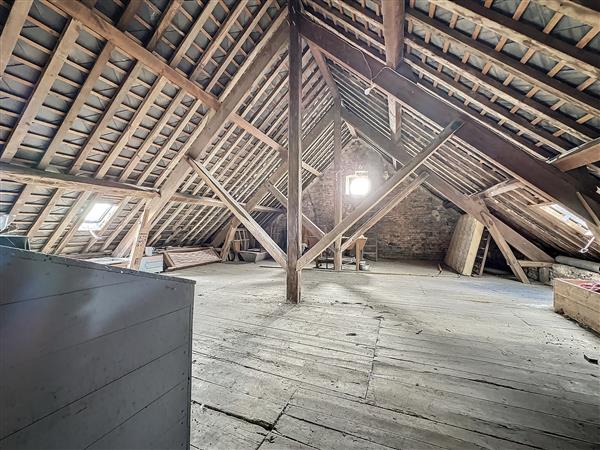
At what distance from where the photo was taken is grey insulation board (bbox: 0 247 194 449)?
638 mm

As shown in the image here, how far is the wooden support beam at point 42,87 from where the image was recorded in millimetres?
2693

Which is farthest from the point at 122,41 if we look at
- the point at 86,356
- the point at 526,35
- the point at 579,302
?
the point at 579,302

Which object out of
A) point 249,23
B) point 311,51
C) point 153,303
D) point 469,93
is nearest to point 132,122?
point 249,23

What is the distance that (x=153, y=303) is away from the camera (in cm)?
108

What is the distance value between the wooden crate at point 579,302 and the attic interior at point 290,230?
0.04 meters

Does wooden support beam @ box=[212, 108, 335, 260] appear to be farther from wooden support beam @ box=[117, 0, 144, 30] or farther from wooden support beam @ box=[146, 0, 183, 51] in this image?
wooden support beam @ box=[117, 0, 144, 30]

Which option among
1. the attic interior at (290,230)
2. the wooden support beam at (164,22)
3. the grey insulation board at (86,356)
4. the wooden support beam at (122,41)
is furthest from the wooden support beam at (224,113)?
the grey insulation board at (86,356)

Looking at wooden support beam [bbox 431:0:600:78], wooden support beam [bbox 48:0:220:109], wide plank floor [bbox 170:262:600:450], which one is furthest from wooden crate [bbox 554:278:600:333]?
wooden support beam [bbox 48:0:220:109]

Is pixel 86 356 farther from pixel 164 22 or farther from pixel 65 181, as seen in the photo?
pixel 65 181

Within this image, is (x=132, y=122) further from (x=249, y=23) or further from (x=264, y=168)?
(x=264, y=168)

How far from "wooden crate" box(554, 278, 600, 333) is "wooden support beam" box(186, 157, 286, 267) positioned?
4.01 metres

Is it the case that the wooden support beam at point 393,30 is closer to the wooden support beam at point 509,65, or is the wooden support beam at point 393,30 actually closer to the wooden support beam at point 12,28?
the wooden support beam at point 509,65

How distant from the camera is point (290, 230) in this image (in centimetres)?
411

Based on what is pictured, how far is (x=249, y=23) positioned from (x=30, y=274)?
4560 mm
